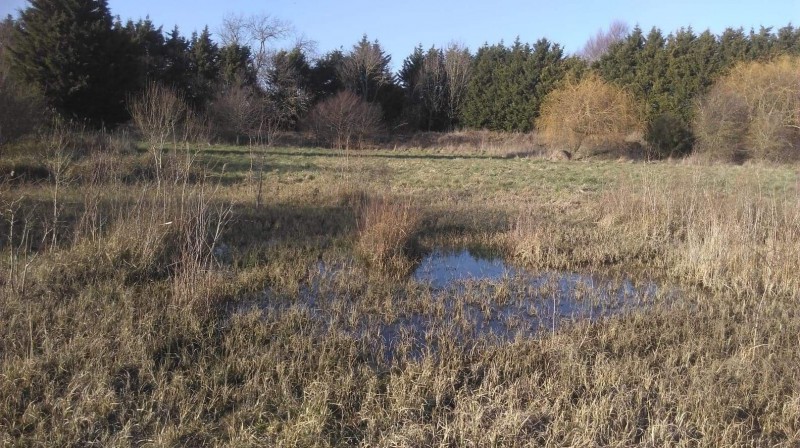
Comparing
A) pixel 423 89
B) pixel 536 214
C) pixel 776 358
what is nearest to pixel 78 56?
pixel 536 214

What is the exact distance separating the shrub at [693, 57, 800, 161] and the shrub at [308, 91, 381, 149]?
17.1 m

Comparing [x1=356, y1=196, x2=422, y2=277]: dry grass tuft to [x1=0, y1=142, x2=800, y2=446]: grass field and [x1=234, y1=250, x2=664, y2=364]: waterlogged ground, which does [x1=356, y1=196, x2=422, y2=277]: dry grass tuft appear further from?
[x1=234, y1=250, x2=664, y2=364]: waterlogged ground

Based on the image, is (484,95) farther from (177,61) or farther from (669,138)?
(177,61)

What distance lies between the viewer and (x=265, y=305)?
485cm

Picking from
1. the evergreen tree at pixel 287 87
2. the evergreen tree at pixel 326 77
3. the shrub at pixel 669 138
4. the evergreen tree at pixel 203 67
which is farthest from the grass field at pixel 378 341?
the evergreen tree at pixel 326 77

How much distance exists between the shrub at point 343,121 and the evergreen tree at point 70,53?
36.6 feet

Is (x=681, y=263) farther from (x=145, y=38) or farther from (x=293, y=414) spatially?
(x=145, y=38)

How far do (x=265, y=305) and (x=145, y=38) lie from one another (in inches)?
1218

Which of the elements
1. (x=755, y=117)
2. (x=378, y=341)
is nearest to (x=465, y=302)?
(x=378, y=341)

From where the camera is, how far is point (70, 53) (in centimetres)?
1781

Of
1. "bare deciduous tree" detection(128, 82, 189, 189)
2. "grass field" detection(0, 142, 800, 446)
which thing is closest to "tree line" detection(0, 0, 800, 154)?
"bare deciduous tree" detection(128, 82, 189, 189)

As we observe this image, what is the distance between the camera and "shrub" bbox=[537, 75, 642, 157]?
86.9ft

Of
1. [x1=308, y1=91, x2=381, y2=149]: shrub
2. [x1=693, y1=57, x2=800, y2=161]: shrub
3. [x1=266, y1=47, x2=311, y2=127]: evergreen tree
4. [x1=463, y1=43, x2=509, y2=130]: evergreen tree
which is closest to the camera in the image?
[x1=693, y1=57, x2=800, y2=161]: shrub

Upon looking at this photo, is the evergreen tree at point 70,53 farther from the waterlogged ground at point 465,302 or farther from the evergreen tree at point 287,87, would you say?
the waterlogged ground at point 465,302
